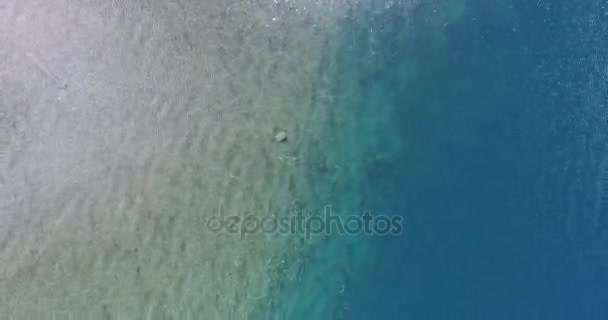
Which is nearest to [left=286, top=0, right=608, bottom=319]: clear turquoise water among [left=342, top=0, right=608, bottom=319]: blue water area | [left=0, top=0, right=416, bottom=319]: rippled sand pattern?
[left=342, top=0, right=608, bottom=319]: blue water area

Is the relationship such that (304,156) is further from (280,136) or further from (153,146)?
(153,146)

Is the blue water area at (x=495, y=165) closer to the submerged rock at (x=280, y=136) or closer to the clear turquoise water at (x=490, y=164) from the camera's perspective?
the clear turquoise water at (x=490, y=164)

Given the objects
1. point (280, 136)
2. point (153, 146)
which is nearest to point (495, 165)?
point (280, 136)

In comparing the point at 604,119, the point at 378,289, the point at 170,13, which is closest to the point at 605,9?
the point at 604,119

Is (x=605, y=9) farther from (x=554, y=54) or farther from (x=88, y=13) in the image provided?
(x=88, y=13)

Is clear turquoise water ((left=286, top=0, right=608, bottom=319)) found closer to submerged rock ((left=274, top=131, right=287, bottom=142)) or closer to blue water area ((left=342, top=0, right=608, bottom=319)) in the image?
blue water area ((left=342, top=0, right=608, bottom=319))

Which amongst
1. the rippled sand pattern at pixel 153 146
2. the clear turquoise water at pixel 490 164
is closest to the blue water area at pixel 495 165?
the clear turquoise water at pixel 490 164

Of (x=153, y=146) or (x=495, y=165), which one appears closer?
(x=153, y=146)
